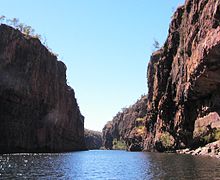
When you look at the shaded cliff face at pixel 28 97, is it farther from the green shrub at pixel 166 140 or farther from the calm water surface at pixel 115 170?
the calm water surface at pixel 115 170

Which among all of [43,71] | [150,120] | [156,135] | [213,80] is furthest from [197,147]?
[43,71]

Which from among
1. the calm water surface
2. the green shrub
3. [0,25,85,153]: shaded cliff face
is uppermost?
[0,25,85,153]: shaded cliff face

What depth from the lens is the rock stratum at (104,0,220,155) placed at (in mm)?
92262

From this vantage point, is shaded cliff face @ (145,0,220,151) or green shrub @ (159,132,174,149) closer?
shaded cliff face @ (145,0,220,151)

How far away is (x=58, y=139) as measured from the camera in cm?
14625

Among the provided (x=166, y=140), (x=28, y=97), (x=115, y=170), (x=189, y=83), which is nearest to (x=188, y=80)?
(x=189, y=83)

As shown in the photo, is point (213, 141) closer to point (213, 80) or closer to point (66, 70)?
point (213, 80)

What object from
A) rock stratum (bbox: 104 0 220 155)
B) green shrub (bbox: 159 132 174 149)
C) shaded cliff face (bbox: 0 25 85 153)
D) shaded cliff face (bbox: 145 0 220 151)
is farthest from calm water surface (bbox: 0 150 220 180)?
green shrub (bbox: 159 132 174 149)

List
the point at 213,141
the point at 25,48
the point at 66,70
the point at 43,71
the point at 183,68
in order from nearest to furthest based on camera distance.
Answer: the point at 213,141 < the point at 183,68 < the point at 25,48 < the point at 43,71 < the point at 66,70

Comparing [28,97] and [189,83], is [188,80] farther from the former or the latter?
[28,97]

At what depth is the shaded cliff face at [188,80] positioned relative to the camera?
92.2 m

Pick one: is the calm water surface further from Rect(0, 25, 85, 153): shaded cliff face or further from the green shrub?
the green shrub

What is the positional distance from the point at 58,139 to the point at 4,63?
127 ft

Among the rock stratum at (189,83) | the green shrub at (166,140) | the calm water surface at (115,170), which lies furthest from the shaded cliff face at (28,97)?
the calm water surface at (115,170)
